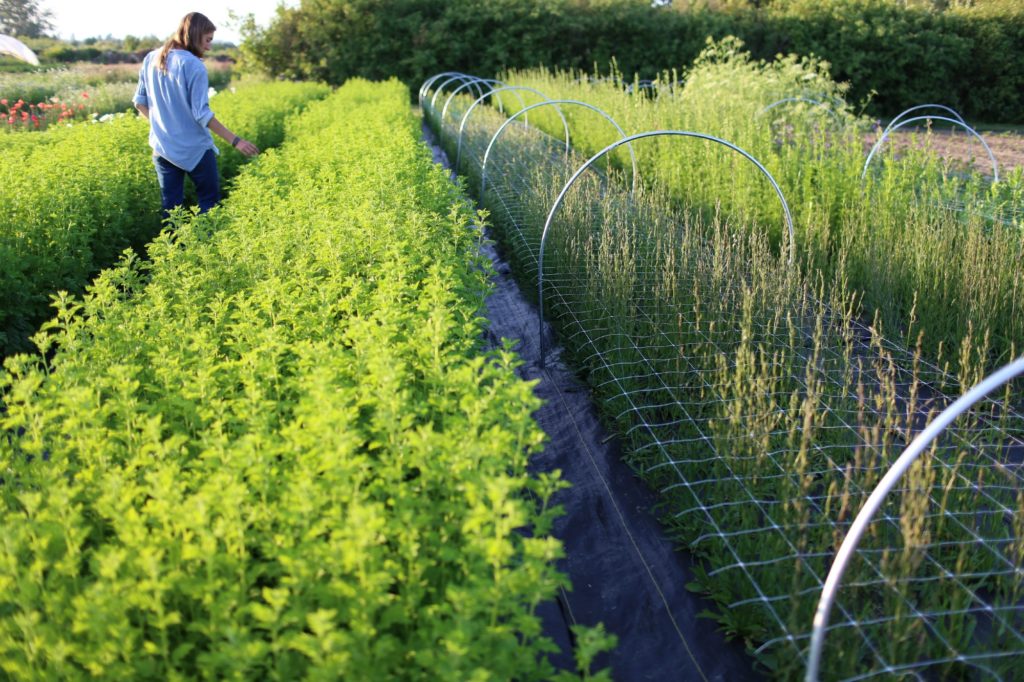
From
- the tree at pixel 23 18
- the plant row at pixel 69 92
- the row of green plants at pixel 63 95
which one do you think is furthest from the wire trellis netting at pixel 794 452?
the tree at pixel 23 18

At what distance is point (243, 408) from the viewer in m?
2.34

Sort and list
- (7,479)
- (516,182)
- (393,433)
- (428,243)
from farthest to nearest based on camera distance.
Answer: (516,182), (428,243), (7,479), (393,433)

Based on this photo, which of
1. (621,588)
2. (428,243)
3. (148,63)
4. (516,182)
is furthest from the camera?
(516,182)

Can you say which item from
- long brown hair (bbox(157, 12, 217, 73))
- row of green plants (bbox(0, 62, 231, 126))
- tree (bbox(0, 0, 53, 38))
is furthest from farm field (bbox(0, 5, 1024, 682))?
tree (bbox(0, 0, 53, 38))

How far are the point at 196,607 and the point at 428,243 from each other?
88.6 inches

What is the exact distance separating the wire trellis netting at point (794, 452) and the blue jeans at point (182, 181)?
2509mm

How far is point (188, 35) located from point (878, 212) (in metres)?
5.00

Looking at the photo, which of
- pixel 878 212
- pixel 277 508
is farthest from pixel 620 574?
pixel 878 212

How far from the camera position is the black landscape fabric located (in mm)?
2478

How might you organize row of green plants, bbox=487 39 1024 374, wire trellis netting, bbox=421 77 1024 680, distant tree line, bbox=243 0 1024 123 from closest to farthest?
1. wire trellis netting, bbox=421 77 1024 680
2. row of green plants, bbox=487 39 1024 374
3. distant tree line, bbox=243 0 1024 123

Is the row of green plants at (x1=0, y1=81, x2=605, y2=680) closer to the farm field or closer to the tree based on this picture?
the farm field

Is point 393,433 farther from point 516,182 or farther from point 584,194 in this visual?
point 516,182

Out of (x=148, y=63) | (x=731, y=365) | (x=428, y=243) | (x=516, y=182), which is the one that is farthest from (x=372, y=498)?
(x=516, y=182)

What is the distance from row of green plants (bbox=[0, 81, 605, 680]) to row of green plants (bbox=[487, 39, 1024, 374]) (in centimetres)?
227
